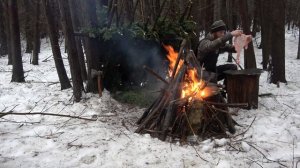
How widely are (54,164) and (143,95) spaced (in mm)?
3314

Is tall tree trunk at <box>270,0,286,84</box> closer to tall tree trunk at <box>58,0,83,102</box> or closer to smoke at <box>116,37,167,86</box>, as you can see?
smoke at <box>116,37,167,86</box>

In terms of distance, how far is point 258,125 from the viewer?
6.03m

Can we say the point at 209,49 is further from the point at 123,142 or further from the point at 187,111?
the point at 123,142

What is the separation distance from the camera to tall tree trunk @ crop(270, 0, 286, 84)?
9.25m

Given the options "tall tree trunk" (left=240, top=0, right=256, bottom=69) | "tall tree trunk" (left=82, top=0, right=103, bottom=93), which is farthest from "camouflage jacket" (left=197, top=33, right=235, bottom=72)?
"tall tree trunk" (left=82, top=0, right=103, bottom=93)

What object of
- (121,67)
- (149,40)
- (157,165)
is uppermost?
(149,40)

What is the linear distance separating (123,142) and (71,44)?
10.9 ft

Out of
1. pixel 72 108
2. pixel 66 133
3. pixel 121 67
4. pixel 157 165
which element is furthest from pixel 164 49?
pixel 157 165

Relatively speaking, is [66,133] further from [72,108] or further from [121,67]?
[121,67]

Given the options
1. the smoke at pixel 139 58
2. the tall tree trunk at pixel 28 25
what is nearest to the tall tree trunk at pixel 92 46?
the smoke at pixel 139 58

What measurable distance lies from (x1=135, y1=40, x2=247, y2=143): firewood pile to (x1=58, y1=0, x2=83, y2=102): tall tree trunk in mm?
2169

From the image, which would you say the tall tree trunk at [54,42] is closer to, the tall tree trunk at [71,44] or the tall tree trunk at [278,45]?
the tall tree trunk at [71,44]

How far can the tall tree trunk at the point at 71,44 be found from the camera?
739 cm

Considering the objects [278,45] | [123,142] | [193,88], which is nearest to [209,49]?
[193,88]
